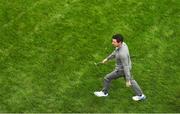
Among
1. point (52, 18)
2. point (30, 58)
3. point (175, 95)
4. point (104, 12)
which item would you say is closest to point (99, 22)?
point (104, 12)

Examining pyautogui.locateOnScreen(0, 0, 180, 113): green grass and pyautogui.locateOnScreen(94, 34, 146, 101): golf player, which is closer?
pyautogui.locateOnScreen(94, 34, 146, 101): golf player

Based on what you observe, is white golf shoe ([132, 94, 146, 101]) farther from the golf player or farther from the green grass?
the green grass

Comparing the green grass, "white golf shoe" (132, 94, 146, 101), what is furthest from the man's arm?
the green grass

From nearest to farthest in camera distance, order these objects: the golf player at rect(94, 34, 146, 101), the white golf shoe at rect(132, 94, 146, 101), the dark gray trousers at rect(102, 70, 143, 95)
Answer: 1. the golf player at rect(94, 34, 146, 101)
2. the dark gray trousers at rect(102, 70, 143, 95)
3. the white golf shoe at rect(132, 94, 146, 101)

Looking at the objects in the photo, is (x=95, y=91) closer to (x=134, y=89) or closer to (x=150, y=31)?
(x=134, y=89)

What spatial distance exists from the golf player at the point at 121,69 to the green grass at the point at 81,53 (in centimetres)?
27

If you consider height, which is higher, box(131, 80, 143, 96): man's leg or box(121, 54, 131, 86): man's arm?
box(121, 54, 131, 86): man's arm

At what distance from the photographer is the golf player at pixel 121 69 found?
46.8 feet

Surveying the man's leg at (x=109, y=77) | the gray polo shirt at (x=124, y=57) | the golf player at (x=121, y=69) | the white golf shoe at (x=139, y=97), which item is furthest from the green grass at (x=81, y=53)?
the gray polo shirt at (x=124, y=57)

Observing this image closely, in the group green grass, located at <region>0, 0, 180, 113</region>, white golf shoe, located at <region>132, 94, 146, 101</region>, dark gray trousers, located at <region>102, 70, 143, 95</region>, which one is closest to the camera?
dark gray trousers, located at <region>102, 70, 143, 95</region>

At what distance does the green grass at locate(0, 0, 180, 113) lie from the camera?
15375mm

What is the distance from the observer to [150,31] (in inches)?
717

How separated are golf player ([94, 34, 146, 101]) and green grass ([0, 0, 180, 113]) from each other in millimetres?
266

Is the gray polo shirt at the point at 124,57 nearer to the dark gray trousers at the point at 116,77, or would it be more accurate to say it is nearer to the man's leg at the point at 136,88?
the dark gray trousers at the point at 116,77
